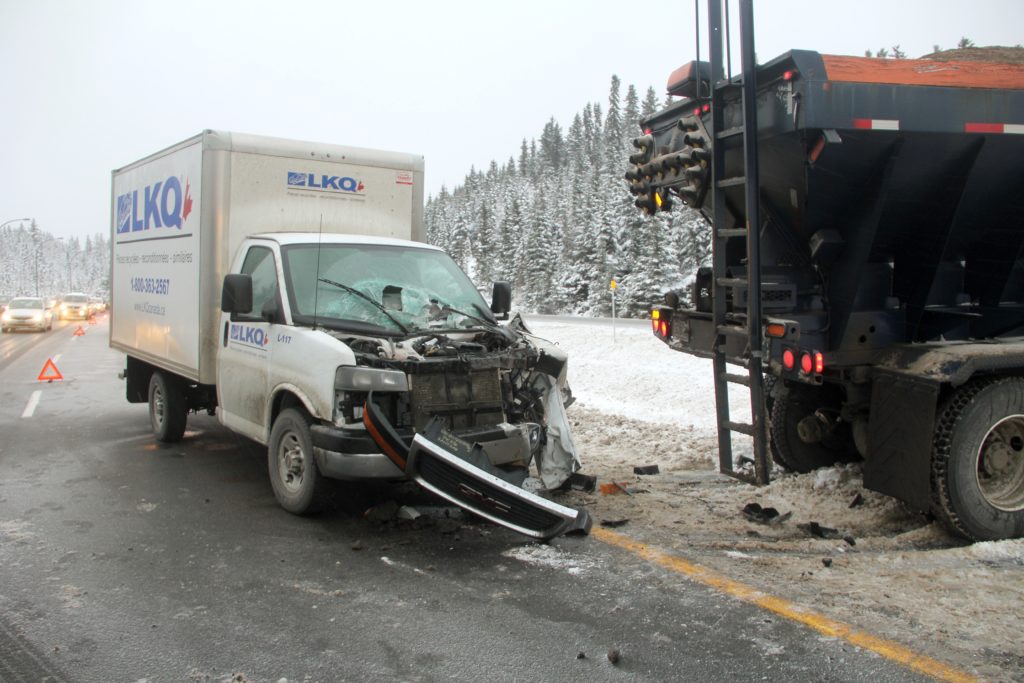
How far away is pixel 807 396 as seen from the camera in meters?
6.47

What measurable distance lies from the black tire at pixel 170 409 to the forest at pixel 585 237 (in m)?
4.95

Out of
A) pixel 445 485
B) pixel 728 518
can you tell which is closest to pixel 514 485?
pixel 445 485

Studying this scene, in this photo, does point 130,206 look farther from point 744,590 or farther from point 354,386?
point 744,590

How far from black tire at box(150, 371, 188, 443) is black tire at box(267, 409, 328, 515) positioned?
2.99 meters

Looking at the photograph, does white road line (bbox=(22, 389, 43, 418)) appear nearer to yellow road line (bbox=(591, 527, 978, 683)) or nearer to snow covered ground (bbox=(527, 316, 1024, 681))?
snow covered ground (bbox=(527, 316, 1024, 681))

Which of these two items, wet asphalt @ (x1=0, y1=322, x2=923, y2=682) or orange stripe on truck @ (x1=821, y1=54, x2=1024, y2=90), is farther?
orange stripe on truck @ (x1=821, y1=54, x2=1024, y2=90)

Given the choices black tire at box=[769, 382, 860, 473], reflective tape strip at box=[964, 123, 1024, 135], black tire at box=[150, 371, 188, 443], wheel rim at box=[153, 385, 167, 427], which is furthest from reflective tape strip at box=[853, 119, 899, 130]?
wheel rim at box=[153, 385, 167, 427]

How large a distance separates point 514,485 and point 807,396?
116 inches

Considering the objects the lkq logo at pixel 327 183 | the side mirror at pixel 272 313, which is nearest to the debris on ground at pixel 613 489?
the side mirror at pixel 272 313

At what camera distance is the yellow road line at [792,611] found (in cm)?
335

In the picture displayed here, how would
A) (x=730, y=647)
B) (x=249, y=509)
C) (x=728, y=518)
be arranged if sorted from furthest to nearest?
(x=249, y=509)
(x=728, y=518)
(x=730, y=647)

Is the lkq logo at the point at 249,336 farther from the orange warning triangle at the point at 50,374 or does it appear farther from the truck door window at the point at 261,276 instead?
the orange warning triangle at the point at 50,374

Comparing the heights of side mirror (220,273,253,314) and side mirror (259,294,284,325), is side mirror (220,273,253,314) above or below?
above

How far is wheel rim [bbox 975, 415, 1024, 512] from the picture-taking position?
5.21 meters
